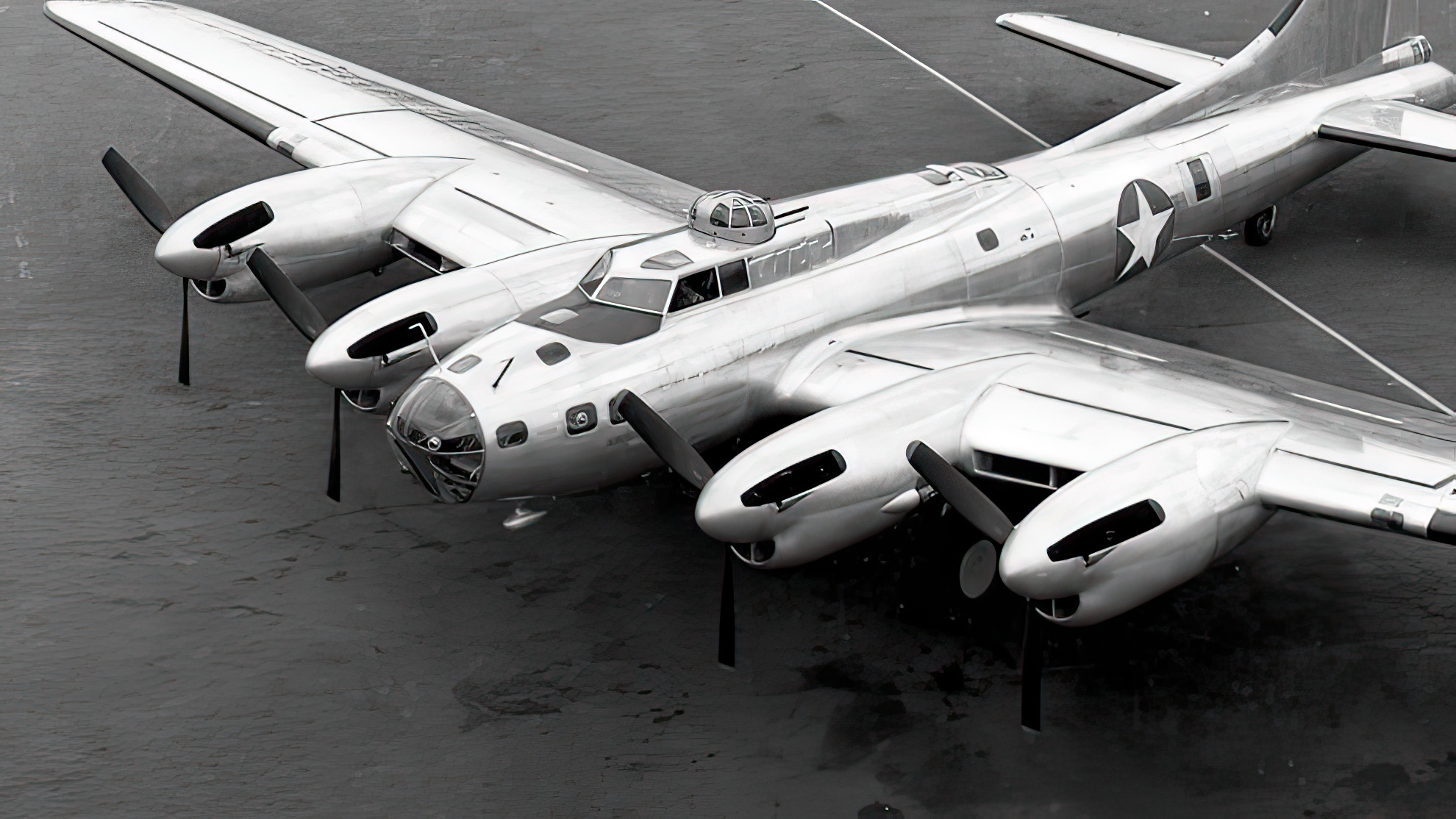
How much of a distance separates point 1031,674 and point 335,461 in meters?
8.75

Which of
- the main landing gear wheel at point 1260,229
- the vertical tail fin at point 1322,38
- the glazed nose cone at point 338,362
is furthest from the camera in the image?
the main landing gear wheel at point 1260,229

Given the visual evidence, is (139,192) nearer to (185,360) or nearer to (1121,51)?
(185,360)

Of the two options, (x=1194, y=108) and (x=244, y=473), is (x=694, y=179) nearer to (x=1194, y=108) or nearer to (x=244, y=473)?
(x=1194, y=108)

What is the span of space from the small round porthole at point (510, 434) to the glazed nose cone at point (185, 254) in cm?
602

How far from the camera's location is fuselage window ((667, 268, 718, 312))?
664 inches

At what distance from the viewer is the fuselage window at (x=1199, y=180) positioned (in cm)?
2106

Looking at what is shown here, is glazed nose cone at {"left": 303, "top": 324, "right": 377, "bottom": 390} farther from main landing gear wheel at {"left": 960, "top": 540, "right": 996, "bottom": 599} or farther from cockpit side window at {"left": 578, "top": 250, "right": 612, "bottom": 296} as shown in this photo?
main landing gear wheel at {"left": 960, "top": 540, "right": 996, "bottom": 599}

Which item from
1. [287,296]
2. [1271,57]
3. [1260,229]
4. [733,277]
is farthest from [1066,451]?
[1271,57]

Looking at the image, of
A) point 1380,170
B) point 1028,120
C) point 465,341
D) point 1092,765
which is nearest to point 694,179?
point 1028,120

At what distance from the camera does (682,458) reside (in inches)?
609

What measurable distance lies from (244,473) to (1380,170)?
20001 millimetres

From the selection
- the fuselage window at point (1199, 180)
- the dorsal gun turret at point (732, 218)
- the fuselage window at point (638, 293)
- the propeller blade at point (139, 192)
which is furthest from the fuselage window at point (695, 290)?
the propeller blade at point (139, 192)

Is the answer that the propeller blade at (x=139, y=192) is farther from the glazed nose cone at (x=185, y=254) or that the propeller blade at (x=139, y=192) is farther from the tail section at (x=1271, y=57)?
the tail section at (x=1271, y=57)

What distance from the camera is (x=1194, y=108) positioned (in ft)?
74.6
